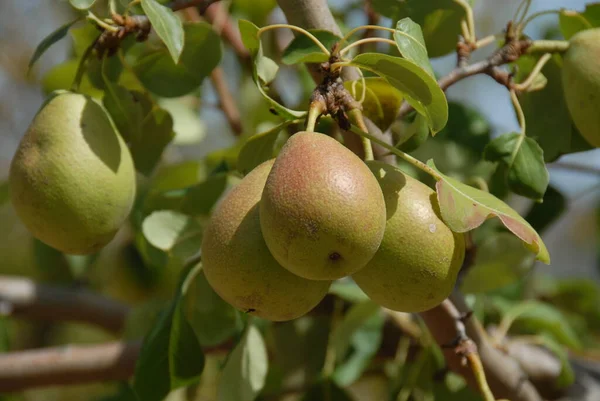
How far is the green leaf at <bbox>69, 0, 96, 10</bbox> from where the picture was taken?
2.24 ft

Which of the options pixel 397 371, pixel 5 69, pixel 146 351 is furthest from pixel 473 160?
pixel 5 69

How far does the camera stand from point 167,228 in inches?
33.4

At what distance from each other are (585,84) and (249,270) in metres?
0.43

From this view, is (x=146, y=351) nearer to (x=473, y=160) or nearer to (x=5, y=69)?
(x=473, y=160)

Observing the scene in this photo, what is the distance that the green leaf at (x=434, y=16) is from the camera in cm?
86

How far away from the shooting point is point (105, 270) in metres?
1.94

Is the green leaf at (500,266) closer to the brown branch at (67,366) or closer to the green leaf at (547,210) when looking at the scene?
the green leaf at (547,210)

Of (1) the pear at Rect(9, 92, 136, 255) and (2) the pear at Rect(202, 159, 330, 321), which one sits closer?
(2) the pear at Rect(202, 159, 330, 321)

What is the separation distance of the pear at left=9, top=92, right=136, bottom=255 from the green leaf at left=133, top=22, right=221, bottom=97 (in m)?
0.13

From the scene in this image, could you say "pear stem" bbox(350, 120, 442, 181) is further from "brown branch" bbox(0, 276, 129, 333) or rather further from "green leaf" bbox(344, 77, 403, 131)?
"brown branch" bbox(0, 276, 129, 333)

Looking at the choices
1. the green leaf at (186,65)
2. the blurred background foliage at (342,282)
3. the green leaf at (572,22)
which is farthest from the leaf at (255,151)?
the green leaf at (572,22)

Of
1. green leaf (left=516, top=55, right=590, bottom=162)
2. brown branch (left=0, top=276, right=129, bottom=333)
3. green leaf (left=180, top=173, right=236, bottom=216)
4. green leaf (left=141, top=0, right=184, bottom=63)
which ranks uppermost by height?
green leaf (left=141, top=0, right=184, bottom=63)

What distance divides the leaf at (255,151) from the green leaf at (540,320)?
1.93 ft

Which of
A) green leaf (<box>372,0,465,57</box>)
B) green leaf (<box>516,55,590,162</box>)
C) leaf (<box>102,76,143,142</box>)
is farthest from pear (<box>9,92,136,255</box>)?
green leaf (<box>516,55,590,162</box>)
